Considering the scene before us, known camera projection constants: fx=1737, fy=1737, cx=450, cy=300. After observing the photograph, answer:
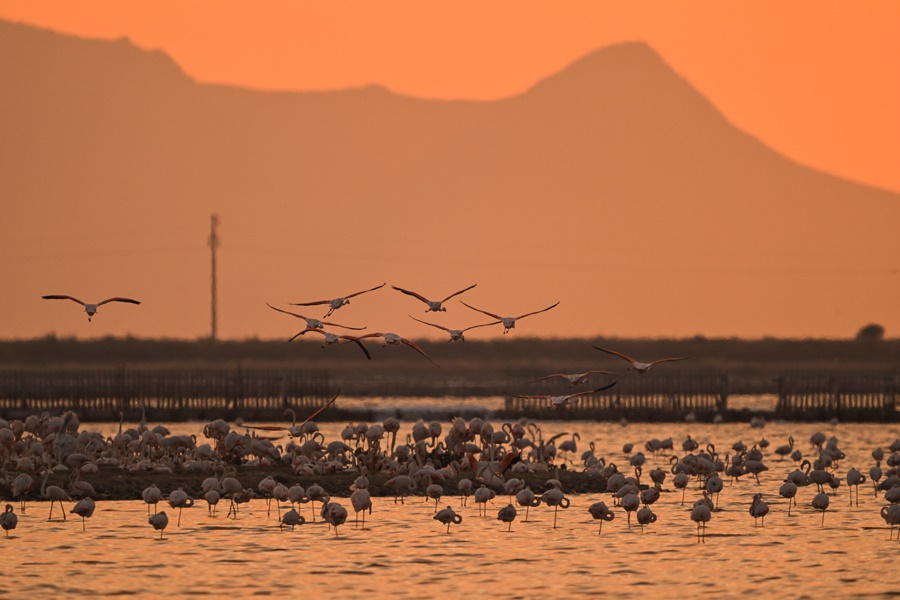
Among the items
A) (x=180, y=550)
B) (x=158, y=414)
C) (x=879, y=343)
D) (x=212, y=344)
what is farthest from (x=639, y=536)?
(x=879, y=343)

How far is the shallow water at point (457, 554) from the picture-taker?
20.9 m

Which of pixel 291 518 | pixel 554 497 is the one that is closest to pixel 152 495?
pixel 291 518

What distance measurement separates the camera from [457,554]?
2339 cm

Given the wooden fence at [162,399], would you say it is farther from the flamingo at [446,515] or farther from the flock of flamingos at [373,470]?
the flamingo at [446,515]

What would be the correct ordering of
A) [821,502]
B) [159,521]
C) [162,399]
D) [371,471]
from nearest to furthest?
[159,521], [821,502], [371,471], [162,399]

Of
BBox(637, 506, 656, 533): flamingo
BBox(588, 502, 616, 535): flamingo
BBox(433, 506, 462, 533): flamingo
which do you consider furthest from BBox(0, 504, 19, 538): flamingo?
BBox(637, 506, 656, 533): flamingo

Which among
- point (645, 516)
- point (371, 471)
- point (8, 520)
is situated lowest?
point (645, 516)

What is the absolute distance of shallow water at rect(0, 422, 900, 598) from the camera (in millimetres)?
20891

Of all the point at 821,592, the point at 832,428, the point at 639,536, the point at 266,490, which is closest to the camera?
the point at 821,592

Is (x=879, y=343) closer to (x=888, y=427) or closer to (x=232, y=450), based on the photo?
(x=888, y=427)

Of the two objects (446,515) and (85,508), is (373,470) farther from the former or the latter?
(85,508)

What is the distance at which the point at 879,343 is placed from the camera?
433 ft

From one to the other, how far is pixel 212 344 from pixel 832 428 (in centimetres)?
7133

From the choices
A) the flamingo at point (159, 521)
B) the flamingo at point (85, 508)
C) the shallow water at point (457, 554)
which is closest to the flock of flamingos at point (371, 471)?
the flamingo at point (85, 508)
